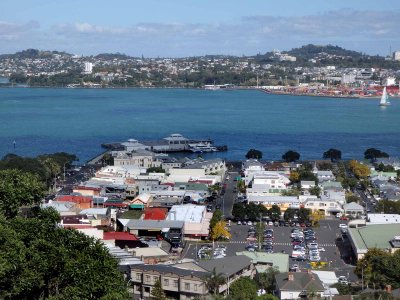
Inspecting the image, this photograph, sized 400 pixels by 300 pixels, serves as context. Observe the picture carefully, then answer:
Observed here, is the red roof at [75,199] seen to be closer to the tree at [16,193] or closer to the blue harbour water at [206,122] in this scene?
the tree at [16,193]

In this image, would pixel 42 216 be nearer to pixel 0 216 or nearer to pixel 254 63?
pixel 0 216

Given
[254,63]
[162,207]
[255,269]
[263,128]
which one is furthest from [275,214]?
[254,63]

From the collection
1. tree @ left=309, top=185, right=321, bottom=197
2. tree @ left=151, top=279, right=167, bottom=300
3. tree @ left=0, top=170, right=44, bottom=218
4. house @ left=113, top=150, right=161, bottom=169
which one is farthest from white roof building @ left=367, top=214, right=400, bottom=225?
house @ left=113, top=150, right=161, bottom=169

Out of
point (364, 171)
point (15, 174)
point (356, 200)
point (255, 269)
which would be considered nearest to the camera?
point (15, 174)

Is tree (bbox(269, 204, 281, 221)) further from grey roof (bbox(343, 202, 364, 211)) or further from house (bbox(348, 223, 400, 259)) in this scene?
house (bbox(348, 223, 400, 259))

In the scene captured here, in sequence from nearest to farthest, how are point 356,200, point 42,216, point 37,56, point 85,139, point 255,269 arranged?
point 42,216
point 255,269
point 356,200
point 85,139
point 37,56

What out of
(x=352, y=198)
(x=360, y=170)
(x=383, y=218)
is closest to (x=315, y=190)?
(x=352, y=198)

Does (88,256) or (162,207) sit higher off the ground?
(88,256)
